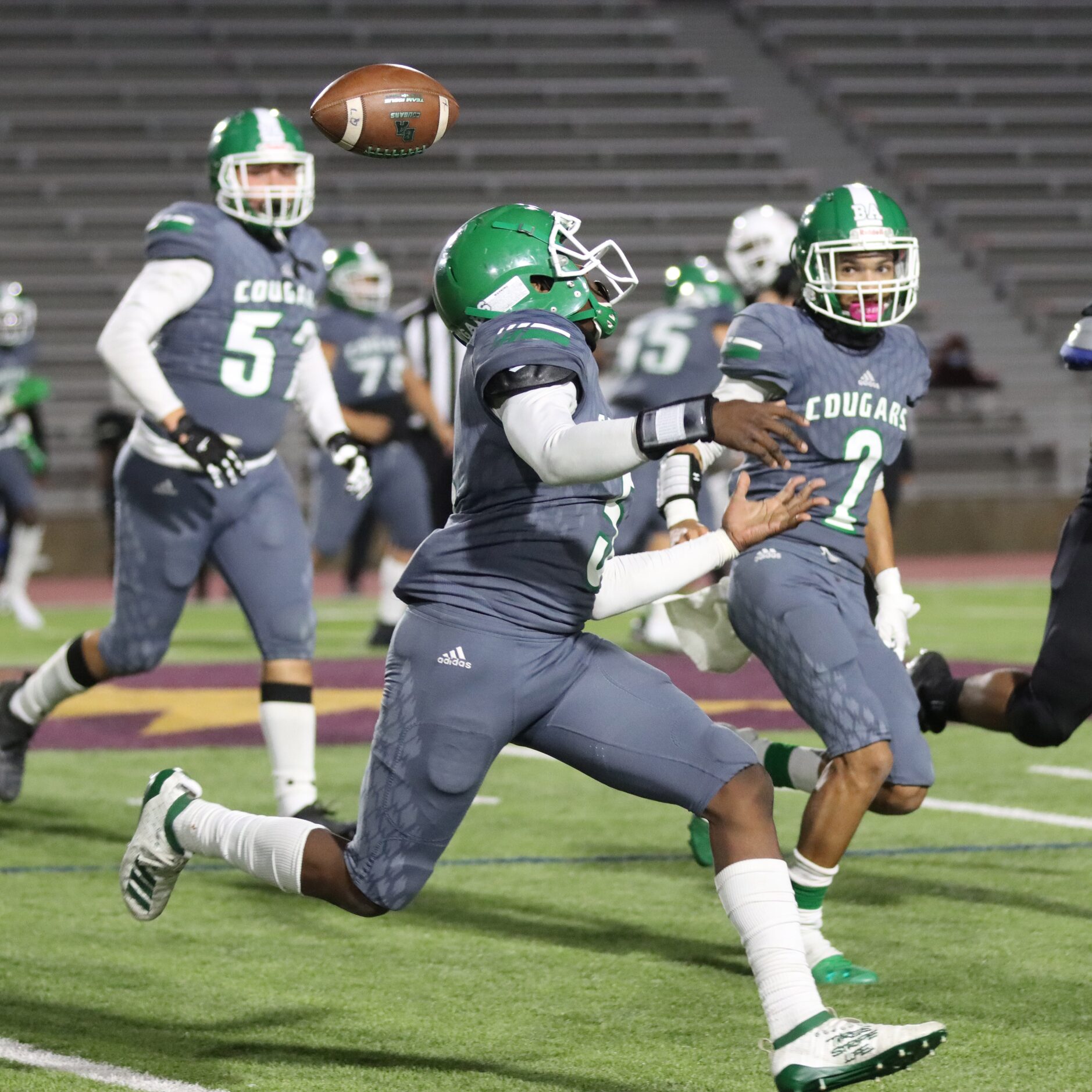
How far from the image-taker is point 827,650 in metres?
3.78

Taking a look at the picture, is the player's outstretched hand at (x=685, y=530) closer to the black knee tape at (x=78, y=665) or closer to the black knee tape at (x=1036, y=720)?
the black knee tape at (x=1036, y=720)

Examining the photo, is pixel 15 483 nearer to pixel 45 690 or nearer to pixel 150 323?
pixel 45 690

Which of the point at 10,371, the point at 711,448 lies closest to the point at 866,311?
the point at 711,448

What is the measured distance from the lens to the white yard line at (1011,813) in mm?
5301

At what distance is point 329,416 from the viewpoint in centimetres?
551

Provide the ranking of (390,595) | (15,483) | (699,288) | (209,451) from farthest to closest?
(15,483) < (390,595) < (699,288) < (209,451)

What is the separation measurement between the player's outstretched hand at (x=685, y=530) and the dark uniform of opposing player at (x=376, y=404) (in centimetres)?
614

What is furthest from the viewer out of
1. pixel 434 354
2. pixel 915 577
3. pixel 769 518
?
pixel 915 577

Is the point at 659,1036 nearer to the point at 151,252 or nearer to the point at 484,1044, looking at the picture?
the point at 484,1044

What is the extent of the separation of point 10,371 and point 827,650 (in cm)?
941

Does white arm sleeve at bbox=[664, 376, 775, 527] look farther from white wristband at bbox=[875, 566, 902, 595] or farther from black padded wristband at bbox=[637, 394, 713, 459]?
black padded wristband at bbox=[637, 394, 713, 459]

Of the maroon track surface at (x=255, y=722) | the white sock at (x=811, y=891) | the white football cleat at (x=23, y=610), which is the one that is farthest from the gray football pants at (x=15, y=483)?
the white sock at (x=811, y=891)

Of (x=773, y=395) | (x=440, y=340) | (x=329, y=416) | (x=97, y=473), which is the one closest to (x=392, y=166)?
(x=97, y=473)

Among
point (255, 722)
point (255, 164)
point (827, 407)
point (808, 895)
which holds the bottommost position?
point (255, 722)
